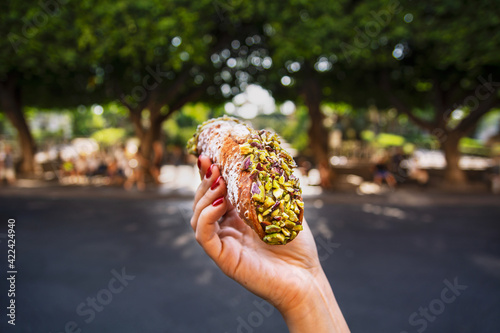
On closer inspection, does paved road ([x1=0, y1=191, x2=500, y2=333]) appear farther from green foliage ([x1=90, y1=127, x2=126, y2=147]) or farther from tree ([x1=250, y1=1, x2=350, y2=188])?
green foliage ([x1=90, y1=127, x2=126, y2=147])

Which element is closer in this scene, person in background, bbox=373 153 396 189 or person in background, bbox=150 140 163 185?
person in background, bbox=373 153 396 189

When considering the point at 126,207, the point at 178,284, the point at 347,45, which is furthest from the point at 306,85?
the point at 178,284

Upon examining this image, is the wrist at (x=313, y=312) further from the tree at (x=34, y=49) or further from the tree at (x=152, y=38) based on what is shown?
the tree at (x=34, y=49)

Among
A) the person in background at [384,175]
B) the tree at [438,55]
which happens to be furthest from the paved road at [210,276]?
the tree at [438,55]

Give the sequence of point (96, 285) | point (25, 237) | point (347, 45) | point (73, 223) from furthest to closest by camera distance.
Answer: point (347, 45) < point (73, 223) < point (25, 237) < point (96, 285)

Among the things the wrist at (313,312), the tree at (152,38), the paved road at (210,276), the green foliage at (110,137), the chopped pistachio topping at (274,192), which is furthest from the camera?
the green foliage at (110,137)

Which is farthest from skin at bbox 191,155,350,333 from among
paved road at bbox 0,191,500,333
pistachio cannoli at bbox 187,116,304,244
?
paved road at bbox 0,191,500,333

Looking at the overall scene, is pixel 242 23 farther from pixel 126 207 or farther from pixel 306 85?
pixel 126 207
